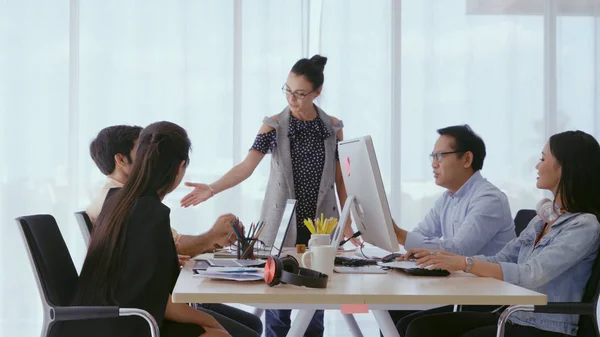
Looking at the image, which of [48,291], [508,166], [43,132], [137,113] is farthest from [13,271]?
[508,166]

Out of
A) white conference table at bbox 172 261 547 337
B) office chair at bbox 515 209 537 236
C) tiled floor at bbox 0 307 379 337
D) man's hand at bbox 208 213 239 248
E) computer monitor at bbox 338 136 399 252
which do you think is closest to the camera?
white conference table at bbox 172 261 547 337

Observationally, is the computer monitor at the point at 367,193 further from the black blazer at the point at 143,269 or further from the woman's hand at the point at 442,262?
the black blazer at the point at 143,269

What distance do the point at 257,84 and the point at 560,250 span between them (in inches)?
110

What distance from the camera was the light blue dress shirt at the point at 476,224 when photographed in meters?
2.57

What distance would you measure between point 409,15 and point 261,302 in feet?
11.2

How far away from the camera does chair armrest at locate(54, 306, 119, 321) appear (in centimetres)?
190

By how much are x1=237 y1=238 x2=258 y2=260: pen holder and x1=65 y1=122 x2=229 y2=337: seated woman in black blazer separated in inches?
18.1

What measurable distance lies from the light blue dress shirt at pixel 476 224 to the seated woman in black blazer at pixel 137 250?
960 millimetres

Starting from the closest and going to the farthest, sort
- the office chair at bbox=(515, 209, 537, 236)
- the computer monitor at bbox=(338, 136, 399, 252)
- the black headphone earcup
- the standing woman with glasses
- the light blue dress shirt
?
the black headphone earcup < the computer monitor at bbox=(338, 136, 399, 252) < the light blue dress shirt < the office chair at bbox=(515, 209, 537, 236) < the standing woman with glasses

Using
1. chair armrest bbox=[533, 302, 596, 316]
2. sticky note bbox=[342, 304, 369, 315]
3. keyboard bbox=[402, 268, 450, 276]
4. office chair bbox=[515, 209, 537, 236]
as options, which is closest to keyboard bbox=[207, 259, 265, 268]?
keyboard bbox=[402, 268, 450, 276]

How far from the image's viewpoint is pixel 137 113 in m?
4.52

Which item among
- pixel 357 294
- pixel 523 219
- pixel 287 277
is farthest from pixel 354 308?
pixel 523 219

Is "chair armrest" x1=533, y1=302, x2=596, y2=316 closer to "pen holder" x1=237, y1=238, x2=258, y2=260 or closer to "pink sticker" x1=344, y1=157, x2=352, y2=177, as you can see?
"pink sticker" x1=344, y1=157, x2=352, y2=177

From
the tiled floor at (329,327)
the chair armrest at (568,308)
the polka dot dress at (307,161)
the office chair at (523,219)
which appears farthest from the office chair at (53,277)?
the tiled floor at (329,327)
